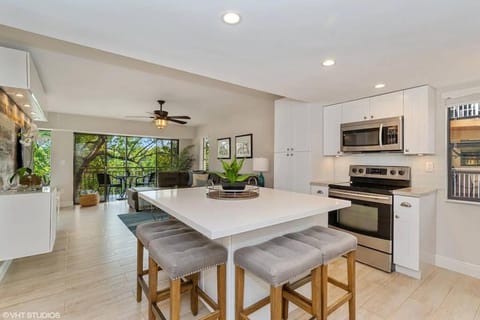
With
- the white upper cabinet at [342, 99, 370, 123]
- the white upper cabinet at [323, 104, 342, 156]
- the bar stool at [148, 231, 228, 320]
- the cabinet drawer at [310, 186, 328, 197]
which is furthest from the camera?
the white upper cabinet at [323, 104, 342, 156]

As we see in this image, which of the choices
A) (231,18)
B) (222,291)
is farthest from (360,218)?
(231,18)

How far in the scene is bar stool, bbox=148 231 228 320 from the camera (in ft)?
4.42

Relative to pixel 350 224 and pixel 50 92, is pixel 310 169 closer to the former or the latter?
pixel 350 224

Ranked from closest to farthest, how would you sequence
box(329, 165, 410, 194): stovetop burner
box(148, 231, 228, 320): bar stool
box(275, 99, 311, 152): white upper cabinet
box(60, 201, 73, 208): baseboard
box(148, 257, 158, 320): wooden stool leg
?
1. box(148, 231, 228, 320): bar stool
2. box(148, 257, 158, 320): wooden stool leg
3. box(329, 165, 410, 194): stovetop burner
4. box(275, 99, 311, 152): white upper cabinet
5. box(60, 201, 73, 208): baseboard

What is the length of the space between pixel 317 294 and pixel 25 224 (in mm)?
2899

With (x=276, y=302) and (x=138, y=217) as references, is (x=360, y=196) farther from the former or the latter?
(x=138, y=217)

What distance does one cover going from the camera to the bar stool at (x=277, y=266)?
1.27m

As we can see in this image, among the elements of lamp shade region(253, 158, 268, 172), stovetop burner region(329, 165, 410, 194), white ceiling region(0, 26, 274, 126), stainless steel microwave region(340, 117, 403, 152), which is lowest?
stovetop burner region(329, 165, 410, 194)

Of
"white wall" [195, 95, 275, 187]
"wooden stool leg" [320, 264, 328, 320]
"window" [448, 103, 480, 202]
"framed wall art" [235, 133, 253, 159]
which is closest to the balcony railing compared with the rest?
"window" [448, 103, 480, 202]

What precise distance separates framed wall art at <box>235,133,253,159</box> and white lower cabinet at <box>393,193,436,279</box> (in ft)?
10.8

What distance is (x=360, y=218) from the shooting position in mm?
2934

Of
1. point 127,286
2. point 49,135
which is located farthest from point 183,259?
point 49,135

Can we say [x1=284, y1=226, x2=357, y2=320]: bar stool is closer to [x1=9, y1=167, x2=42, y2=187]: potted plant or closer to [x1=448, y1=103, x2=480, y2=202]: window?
[x1=448, y1=103, x2=480, y2=202]: window

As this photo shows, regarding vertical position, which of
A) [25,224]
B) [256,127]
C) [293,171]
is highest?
[256,127]
